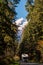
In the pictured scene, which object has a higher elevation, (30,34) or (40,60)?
(30,34)

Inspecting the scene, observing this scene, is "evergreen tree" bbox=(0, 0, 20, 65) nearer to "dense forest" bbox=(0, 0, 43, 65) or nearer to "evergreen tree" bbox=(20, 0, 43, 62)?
"dense forest" bbox=(0, 0, 43, 65)

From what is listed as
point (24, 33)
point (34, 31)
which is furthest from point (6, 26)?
point (24, 33)

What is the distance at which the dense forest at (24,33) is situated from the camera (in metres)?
37.8

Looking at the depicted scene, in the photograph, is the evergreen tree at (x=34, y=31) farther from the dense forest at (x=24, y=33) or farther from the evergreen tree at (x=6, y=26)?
the evergreen tree at (x=6, y=26)

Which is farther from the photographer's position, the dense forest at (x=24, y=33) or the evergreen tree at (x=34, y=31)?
the evergreen tree at (x=34, y=31)

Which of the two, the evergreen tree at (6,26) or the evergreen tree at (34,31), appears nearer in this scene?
the evergreen tree at (6,26)

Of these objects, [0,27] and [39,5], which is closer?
[0,27]

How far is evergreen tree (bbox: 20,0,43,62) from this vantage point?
51500 millimetres

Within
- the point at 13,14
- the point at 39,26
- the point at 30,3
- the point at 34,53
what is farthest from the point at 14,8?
the point at 34,53

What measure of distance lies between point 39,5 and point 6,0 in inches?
490

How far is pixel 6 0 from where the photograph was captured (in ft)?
134

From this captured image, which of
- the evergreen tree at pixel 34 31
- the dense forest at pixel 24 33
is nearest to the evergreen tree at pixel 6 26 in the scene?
the dense forest at pixel 24 33

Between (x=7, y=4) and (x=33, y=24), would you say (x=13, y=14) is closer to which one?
(x=7, y=4)

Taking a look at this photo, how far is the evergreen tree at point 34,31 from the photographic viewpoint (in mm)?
51500
